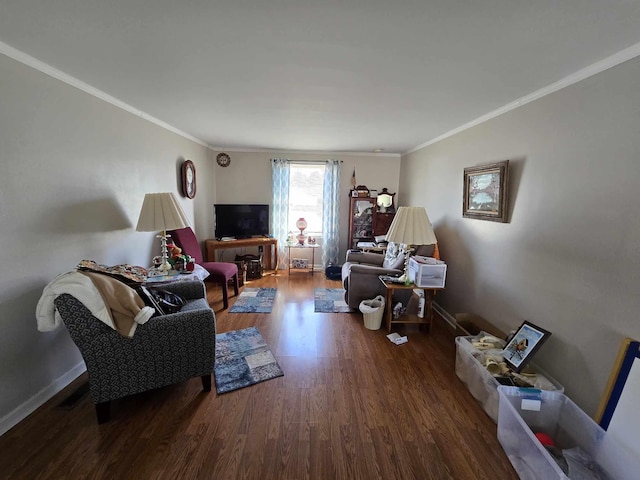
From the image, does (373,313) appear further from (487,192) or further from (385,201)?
(385,201)

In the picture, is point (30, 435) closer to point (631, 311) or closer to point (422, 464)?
point (422, 464)

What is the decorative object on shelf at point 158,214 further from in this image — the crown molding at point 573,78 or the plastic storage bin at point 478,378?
the crown molding at point 573,78

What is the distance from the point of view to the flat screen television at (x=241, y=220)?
182 inches

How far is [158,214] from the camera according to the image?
2.53m

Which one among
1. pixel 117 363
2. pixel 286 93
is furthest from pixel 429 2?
pixel 117 363

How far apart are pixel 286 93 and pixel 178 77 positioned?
0.76 meters

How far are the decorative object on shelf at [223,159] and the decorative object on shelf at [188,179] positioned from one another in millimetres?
801

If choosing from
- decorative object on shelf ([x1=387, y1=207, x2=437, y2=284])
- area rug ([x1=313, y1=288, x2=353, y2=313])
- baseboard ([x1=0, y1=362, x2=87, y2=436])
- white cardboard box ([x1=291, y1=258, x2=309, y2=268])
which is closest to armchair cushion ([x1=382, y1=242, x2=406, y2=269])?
decorative object on shelf ([x1=387, y1=207, x2=437, y2=284])

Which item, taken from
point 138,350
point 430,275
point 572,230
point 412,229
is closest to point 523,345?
point 572,230

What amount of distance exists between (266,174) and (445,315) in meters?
3.60

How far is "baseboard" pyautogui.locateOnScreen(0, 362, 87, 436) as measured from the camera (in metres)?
1.61

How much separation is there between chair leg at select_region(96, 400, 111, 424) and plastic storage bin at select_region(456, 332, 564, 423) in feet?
8.00

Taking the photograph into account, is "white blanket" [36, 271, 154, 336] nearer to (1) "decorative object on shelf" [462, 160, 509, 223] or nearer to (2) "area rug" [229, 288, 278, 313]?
(2) "area rug" [229, 288, 278, 313]

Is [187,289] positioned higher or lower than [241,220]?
lower
